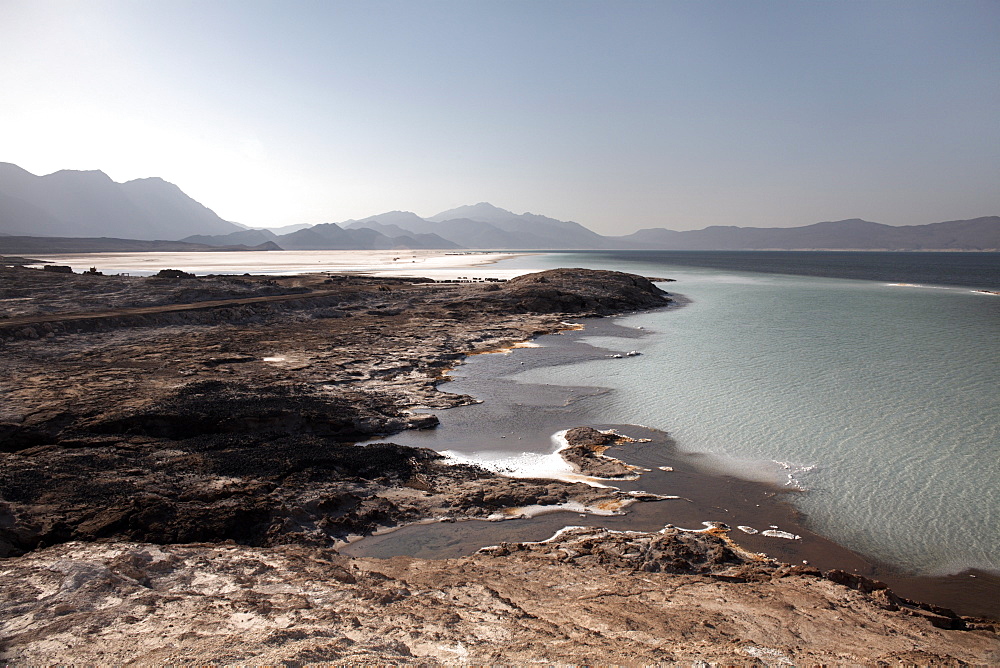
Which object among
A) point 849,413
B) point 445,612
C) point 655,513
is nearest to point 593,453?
point 655,513

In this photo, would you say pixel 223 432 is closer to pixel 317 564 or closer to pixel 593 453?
pixel 317 564

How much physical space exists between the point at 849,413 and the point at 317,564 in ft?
45.0

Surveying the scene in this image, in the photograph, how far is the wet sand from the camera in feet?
23.0

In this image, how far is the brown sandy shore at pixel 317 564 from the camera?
477cm

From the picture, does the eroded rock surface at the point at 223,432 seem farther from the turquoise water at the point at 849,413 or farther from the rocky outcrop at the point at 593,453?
the turquoise water at the point at 849,413

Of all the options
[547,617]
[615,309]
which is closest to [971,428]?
[547,617]

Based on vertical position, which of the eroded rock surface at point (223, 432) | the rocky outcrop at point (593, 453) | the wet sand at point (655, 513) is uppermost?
the eroded rock surface at point (223, 432)

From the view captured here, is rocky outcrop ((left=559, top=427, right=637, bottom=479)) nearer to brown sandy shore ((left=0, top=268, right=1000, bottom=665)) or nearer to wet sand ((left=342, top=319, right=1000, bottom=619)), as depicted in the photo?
brown sandy shore ((left=0, top=268, right=1000, bottom=665))

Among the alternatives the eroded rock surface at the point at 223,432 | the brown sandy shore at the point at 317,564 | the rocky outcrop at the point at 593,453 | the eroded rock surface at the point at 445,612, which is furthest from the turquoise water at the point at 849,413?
the eroded rock surface at the point at 223,432

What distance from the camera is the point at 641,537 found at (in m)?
7.48

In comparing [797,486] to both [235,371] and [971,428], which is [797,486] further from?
[235,371]

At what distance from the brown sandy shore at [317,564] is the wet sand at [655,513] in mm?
446

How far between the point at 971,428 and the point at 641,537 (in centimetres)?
1094

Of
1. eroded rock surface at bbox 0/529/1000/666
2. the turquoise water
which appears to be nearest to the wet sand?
the turquoise water
